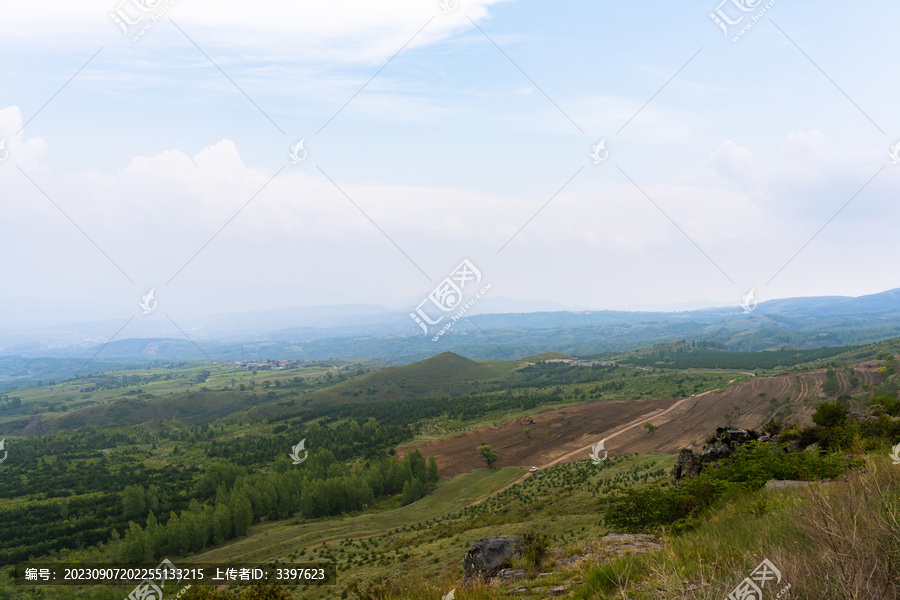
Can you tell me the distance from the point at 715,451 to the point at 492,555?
45.9 ft

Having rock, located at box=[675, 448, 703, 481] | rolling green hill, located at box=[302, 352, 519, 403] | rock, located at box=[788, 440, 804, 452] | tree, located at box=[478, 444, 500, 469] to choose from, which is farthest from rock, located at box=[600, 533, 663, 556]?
rolling green hill, located at box=[302, 352, 519, 403]

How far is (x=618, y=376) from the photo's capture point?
436 ft

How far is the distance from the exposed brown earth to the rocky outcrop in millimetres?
33378

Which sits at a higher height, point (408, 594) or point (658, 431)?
point (408, 594)

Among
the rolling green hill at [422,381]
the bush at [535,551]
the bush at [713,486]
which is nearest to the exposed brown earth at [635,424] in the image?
the bush at [713,486]

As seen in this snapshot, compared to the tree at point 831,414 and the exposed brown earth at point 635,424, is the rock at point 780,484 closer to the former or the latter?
the tree at point 831,414

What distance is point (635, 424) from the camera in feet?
231

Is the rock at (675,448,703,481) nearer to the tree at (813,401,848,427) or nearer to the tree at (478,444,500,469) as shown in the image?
Result: the tree at (813,401,848,427)

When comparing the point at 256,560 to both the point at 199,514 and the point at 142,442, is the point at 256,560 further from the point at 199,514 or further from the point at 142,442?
the point at 142,442

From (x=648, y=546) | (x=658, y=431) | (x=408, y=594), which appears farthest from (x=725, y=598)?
(x=658, y=431)

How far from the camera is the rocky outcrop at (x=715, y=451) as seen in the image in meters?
21.9

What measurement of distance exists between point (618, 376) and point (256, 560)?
389 feet

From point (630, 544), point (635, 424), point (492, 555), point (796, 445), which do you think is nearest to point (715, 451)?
point (796, 445)

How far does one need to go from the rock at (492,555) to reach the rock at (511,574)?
2.20 feet
